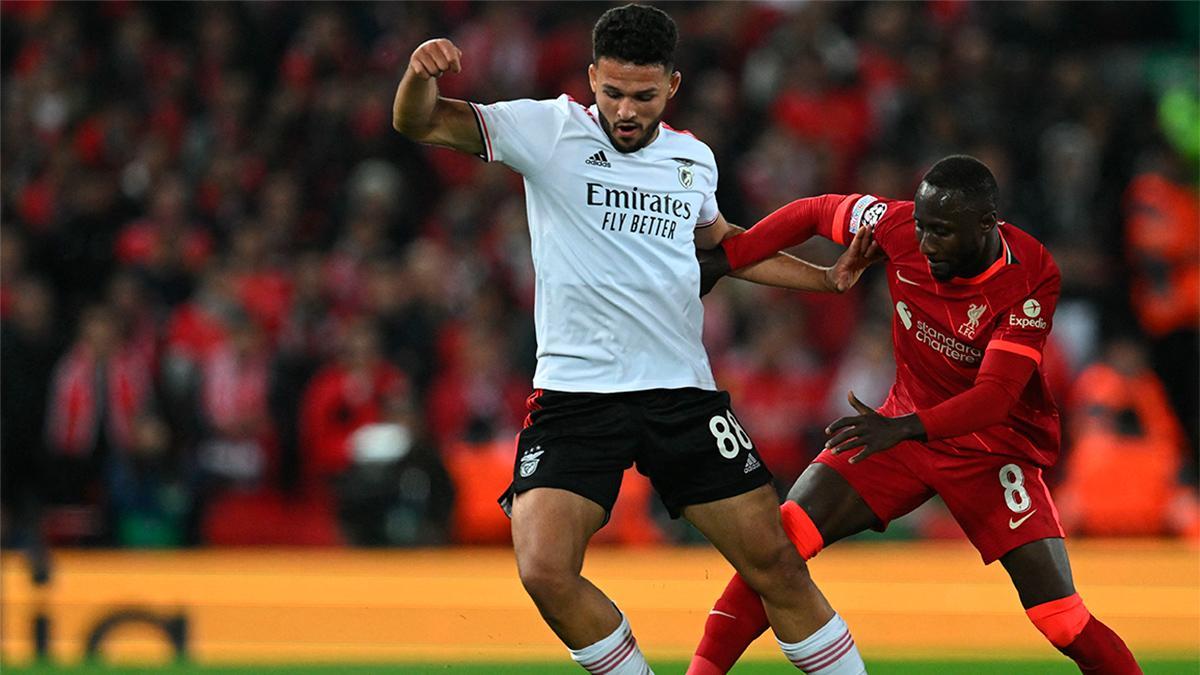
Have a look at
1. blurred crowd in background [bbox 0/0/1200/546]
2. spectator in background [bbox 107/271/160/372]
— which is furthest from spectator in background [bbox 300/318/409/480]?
spectator in background [bbox 107/271/160/372]

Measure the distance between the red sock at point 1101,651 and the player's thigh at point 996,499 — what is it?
0.33 m

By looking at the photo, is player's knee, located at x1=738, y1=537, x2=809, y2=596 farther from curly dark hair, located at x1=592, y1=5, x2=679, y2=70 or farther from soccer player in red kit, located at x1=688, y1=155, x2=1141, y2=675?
curly dark hair, located at x1=592, y1=5, x2=679, y2=70

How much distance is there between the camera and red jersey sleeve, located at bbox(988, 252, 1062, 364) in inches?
221

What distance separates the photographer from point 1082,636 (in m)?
5.84

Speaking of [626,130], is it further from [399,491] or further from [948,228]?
[399,491]

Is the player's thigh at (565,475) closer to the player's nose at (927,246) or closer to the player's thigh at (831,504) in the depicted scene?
the player's thigh at (831,504)

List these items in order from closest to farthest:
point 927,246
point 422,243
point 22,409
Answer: point 927,246
point 22,409
point 422,243

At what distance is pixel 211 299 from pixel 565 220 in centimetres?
624

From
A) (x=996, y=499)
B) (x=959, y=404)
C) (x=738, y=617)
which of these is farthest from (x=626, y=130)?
(x=996, y=499)

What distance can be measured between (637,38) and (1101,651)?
2.49 meters

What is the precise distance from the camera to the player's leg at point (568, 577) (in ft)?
17.0

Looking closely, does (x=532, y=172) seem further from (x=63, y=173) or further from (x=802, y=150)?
(x=63, y=173)

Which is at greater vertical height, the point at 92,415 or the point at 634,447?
the point at 634,447

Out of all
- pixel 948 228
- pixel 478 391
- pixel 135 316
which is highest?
pixel 948 228
